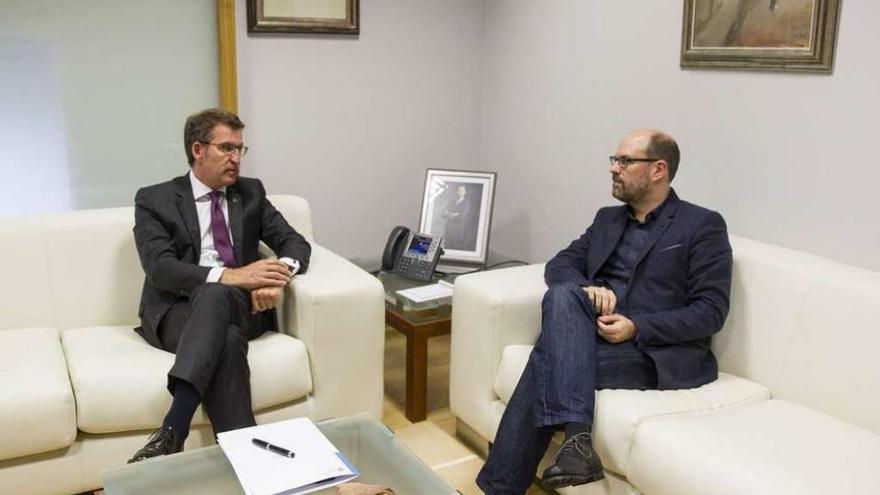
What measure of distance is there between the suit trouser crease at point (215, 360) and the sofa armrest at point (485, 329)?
0.72 metres

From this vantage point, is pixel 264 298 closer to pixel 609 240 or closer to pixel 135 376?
pixel 135 376

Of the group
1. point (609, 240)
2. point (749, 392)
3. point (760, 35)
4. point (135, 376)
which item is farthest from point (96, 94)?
point (749, 392)

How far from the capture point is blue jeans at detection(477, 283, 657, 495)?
2264 millimetres

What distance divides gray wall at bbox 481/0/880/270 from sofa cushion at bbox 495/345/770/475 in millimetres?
563

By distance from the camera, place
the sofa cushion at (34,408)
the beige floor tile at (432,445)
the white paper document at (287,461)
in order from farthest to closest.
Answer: the beige floor tile at (432,445) < the sofa cushion at (34,408) < the white paper document at (287,461)

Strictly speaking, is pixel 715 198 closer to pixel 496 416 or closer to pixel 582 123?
pixel 582 123

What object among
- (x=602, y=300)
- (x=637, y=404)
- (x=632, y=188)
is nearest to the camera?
(x=637, y=404)

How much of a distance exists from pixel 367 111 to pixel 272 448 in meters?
2.27

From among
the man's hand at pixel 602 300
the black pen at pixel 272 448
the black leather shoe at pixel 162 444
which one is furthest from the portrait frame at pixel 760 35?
the black leather shoe at pixel 162 444

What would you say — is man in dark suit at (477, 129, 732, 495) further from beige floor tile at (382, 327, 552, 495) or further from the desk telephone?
the desk telephone

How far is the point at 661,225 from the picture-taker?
2.59m

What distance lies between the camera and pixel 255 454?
1.90 metres

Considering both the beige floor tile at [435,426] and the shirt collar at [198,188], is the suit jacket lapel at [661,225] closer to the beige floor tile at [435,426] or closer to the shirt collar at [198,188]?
the beige floor tile at [435,426]

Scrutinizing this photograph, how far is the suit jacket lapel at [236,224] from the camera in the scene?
2.85 metres
